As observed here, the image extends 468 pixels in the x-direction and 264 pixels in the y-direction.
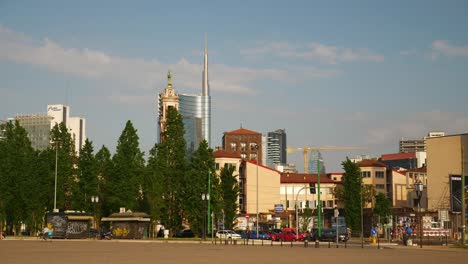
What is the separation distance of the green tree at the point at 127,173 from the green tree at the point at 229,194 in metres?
13.8

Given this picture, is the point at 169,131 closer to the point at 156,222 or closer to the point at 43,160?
the point at 156,222

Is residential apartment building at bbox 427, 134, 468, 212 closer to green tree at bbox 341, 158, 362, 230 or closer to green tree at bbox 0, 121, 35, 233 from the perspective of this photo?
green tree at bbox 341, 158, 362, 230

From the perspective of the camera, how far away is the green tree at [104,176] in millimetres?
91500

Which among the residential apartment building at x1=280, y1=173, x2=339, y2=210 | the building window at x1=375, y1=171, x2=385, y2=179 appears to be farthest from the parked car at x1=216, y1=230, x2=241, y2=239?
the building window at x1=375, y1=171, x2=385, y2=179

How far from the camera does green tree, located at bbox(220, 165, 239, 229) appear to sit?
9994 cm

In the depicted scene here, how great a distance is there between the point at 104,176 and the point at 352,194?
40.9 metres

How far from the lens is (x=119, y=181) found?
9100cm

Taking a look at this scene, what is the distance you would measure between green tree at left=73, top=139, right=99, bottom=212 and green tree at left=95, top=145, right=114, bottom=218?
39.7 inches

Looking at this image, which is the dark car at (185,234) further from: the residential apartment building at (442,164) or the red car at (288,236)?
the residential apartment building at (442,164)

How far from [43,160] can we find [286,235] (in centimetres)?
3724

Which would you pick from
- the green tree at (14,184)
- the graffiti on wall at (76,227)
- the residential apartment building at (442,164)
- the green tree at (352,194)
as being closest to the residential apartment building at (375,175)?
the residential apartment building at (442,164)

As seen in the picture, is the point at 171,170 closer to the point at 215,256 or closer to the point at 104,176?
the point at 104,176

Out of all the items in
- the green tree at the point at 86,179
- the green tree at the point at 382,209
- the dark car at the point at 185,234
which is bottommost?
the dark car at the point at 185,234

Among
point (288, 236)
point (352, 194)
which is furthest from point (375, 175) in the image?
point (288, 236)
